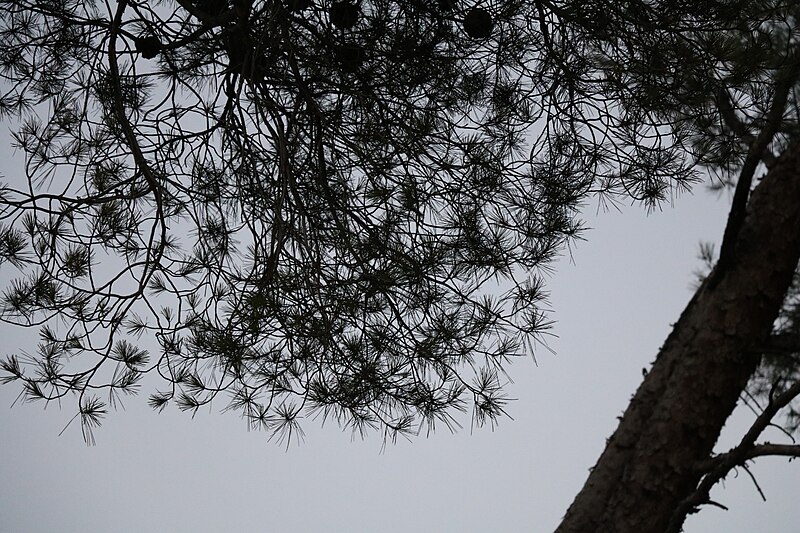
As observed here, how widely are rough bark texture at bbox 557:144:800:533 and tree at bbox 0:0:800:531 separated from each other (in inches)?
30.3

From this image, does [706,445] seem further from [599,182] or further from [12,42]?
[12,42]

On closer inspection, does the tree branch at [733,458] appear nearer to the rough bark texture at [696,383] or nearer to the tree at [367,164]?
the rough bark texture at [696,383]

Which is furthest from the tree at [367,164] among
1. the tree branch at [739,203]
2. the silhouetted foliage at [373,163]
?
the tree branch at [739,203]

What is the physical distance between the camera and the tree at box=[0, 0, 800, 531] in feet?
5.90

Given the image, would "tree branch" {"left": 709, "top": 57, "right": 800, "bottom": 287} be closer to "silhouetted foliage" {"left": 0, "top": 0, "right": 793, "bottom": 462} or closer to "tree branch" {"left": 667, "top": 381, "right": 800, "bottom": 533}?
"tree branch" {"left": 667, "top": 381, "right": 800, "bottom": 533}

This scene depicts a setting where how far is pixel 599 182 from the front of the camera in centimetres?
212

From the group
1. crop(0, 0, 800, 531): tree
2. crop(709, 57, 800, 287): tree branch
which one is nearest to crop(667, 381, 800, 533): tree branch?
crop(709, 57, 800, 287): tree branch

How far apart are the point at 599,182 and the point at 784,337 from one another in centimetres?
128

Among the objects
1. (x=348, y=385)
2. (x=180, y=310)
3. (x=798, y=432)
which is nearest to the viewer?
(x=180, y=310)

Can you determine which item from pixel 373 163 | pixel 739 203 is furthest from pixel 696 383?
pixel 373 163

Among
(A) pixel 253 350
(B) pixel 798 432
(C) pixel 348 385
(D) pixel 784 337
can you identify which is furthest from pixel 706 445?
(B) pixel 798 432

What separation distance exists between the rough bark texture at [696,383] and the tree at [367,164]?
0.77 m

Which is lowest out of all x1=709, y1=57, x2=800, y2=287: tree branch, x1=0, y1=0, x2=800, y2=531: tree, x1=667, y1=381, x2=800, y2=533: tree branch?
x1=667, y1=381, x2=800, y2=533: tree branch

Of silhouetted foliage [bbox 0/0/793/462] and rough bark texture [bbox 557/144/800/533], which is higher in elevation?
silhouetted foliage [bbox 0/0/793/462]
